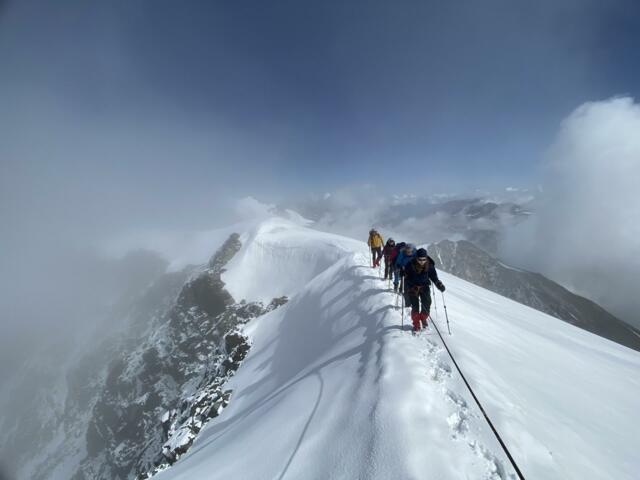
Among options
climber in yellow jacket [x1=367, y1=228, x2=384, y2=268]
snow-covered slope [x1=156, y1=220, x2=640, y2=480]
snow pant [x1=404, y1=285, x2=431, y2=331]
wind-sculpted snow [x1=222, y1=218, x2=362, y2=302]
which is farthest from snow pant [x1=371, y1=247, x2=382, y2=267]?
wind-sculpted snow [x1=222, y1=218, x2=362, y2=302]

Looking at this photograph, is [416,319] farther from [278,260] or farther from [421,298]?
[278,260]

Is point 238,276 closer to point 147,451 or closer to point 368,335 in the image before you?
point 147,451

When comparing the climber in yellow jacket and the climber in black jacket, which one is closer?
the climber in black jacket

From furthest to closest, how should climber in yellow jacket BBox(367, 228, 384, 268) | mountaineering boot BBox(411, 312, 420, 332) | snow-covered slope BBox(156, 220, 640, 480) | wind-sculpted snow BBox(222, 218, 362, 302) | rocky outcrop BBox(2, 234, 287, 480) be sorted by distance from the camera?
1. rocky outcrop BBox(2, 234, 287, 480)
2. wind-sculpted snow BBox(222, 218, 362, 302)
3. climber in yellow jacket BBox(367, 228, 384, 268)
4. mountaineering boot BBox(411, 312, 420, 332)
5. snow-covered slope BBox(156, 220, 640, 480)

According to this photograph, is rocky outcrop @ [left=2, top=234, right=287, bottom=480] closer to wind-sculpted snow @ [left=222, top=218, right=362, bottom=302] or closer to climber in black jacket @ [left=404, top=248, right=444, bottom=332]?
wind-sculpted snow @ [left=222, top=218, right=362, bottom=302]

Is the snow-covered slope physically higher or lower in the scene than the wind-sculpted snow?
lower

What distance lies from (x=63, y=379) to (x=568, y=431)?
603ft

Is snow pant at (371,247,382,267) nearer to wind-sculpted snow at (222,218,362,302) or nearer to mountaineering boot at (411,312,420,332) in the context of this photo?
mountaineering boot at (411,312,420,332)

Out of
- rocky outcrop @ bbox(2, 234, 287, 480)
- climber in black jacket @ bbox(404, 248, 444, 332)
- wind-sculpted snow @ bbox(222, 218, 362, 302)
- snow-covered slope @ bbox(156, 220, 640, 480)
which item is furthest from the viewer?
rocky outcrop @ bbox(2, 234, 287, 480)

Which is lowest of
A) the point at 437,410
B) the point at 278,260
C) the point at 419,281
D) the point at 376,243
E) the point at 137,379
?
the point at 137,379

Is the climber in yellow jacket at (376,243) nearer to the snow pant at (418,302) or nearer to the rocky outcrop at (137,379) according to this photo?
the snow pant at (418,302)

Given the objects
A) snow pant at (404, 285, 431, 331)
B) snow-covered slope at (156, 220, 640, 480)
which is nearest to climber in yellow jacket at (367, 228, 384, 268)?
snow-covered slope at (156, 220, 640, 480)

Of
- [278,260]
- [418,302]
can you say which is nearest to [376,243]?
[418,302]

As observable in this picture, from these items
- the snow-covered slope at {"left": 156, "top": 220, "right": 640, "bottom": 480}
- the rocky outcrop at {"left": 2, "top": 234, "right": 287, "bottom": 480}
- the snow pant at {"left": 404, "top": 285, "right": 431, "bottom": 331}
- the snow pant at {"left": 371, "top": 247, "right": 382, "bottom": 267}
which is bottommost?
the rocky outcrop at {"left": 2, "top": 234, "right": 287, "bottom": 480}
